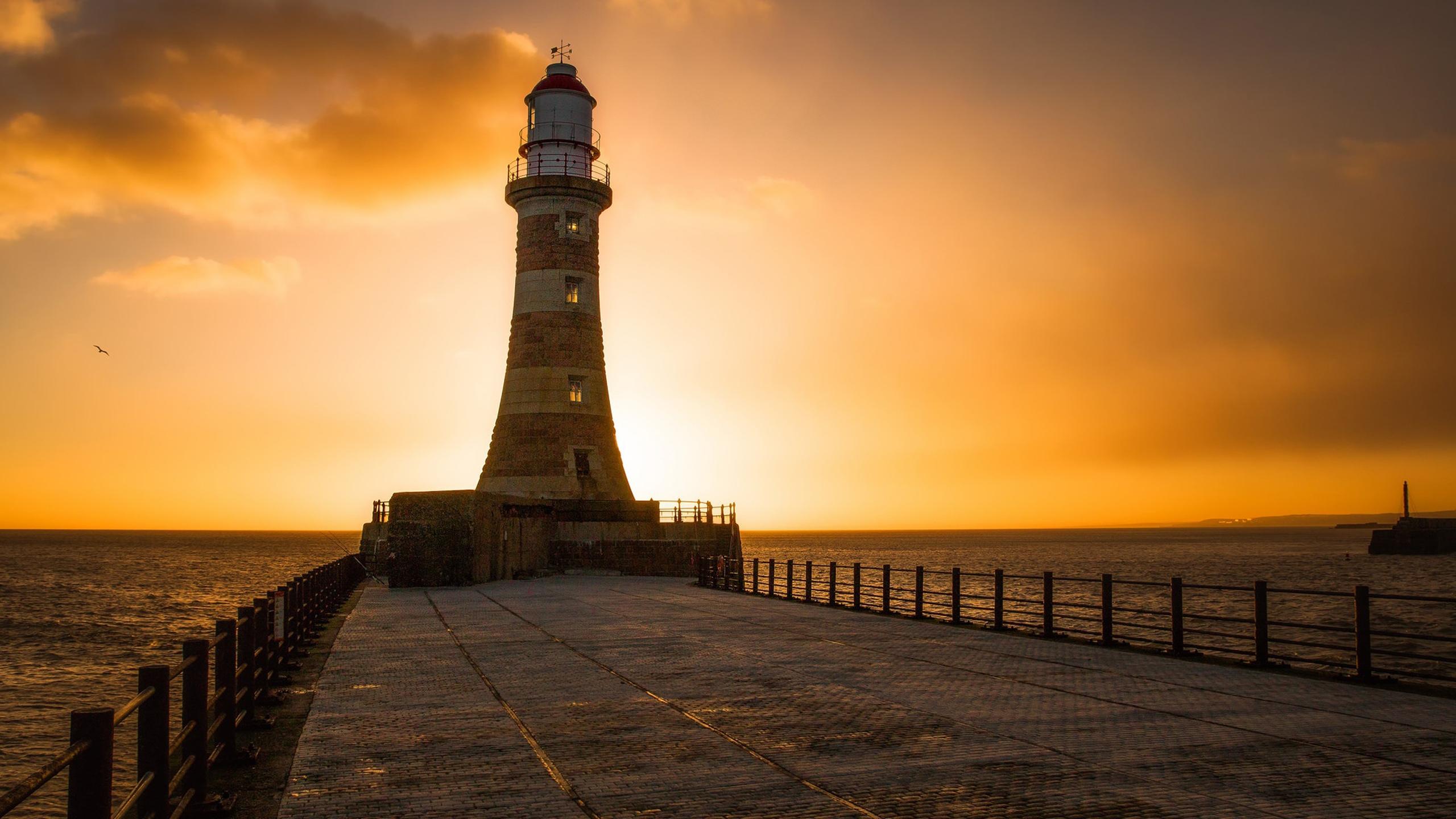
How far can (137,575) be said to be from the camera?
8831 cm

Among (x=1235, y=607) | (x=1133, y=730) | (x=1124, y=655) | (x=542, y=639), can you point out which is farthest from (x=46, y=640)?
(x=1235, y=607)

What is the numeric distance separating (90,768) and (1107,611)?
585 inches

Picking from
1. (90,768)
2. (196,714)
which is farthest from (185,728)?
(90,768)

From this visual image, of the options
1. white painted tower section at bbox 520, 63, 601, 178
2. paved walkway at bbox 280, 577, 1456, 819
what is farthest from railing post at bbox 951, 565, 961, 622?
white painted tower section at bbox 520, 63, 601, 178

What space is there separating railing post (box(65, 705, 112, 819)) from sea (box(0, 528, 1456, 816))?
36.9ft

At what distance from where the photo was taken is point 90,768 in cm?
458

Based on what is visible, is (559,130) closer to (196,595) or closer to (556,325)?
(556,325)

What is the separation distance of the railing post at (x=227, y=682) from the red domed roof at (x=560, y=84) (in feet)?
131

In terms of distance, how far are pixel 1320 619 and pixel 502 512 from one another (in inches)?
1449

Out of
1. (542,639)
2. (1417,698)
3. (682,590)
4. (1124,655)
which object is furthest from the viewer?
(682,590)

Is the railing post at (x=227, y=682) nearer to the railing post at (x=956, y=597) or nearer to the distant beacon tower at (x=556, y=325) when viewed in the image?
the railing post at (x=956, y=597)

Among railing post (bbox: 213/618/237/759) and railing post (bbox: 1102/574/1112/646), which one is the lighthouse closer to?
railing post (bbox: 1102/574/1112/646)

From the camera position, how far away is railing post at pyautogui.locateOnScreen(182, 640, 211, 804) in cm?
677

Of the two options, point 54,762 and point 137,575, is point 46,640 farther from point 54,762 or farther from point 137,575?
point 137,575
